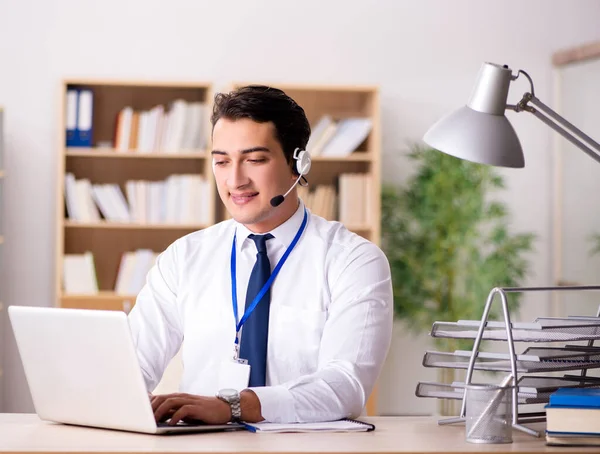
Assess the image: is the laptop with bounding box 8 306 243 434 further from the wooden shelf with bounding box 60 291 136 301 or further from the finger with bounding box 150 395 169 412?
the wooden shelf with bounding box 60 291 136 301

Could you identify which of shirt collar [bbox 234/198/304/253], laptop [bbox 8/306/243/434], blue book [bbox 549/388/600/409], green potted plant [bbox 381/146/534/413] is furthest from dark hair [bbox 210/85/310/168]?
green potted plant [bbox 381/146/534/413]

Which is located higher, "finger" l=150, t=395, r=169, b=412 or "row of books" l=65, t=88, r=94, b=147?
"row of books" l=65, t=88, r=94, b=147

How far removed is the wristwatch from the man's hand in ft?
0.06

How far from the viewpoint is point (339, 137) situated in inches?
213

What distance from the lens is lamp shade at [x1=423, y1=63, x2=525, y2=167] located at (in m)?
1.83

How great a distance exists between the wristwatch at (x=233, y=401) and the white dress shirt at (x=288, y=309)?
9.0 inches

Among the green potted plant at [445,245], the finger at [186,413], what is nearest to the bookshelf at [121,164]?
the green potted plant at [445,245]

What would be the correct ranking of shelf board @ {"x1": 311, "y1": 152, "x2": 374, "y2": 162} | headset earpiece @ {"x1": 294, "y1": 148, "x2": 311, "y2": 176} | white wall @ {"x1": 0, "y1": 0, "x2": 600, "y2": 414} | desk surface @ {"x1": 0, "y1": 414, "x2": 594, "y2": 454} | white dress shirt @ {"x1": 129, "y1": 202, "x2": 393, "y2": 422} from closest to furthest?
1. desk surface @ {"x1": 0, "y1": 414, "x2": 594, "y2": 454}
2. white dress shirt @ {"x1": 129, "y1": 202, "x2": 393, "y2": 422}
3. headset earpiece @ {"x1": 294, "y1": 148, "x2": 311, "y2": 176}
4. shelf board @ {"x1": 311, "y1": 152, "x2": 374, "y2": 162}
5. white wall @ {"x1": 0, "y1": 0, "x2": 600, "y2": 414}

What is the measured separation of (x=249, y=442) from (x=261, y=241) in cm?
80

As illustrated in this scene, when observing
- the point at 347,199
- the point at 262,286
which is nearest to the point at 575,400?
the point at 262,286

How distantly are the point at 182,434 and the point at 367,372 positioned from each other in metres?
0.51

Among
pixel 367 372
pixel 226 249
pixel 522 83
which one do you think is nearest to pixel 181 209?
pixel 522 83

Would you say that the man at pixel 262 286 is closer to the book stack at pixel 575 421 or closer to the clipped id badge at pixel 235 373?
Answer: the clipped id badge at pixel 235 373

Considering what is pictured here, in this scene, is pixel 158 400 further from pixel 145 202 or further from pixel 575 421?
pixel 145 202
